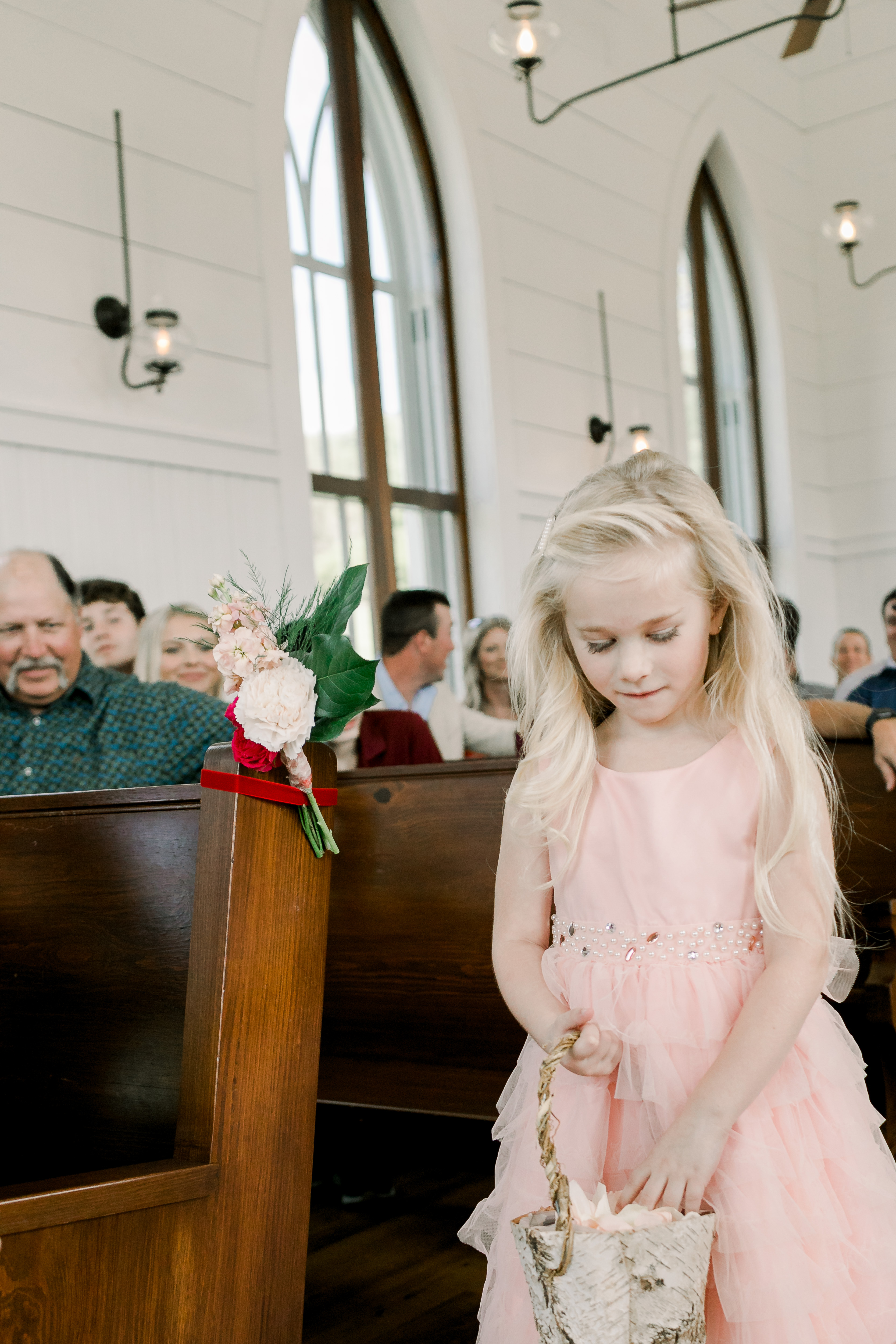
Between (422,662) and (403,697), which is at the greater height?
(422,662)

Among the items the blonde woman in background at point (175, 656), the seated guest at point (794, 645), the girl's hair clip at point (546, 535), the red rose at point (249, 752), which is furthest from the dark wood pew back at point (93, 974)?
the blonde woman in background at point (175, 656)

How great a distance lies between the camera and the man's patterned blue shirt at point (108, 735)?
245cm

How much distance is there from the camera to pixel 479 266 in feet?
18.7

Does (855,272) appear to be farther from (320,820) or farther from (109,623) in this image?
(320,820)

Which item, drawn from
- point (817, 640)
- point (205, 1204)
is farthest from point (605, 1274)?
point (817, 640)

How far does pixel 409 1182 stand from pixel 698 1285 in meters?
1.84

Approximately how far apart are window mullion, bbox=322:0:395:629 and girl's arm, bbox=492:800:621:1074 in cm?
393

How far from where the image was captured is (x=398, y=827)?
231 cm

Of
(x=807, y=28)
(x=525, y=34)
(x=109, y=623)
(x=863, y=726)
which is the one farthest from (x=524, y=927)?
(x=807, y=28)

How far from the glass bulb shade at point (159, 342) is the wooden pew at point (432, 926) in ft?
7.10

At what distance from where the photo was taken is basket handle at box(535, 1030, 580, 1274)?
3.31 ft

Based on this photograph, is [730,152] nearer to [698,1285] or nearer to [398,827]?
[398,827]

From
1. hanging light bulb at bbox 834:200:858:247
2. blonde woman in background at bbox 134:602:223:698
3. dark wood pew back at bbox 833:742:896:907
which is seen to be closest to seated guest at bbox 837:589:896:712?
dark wood pew back at bbox 833:742:896:907

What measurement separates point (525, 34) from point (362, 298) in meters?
1.33
